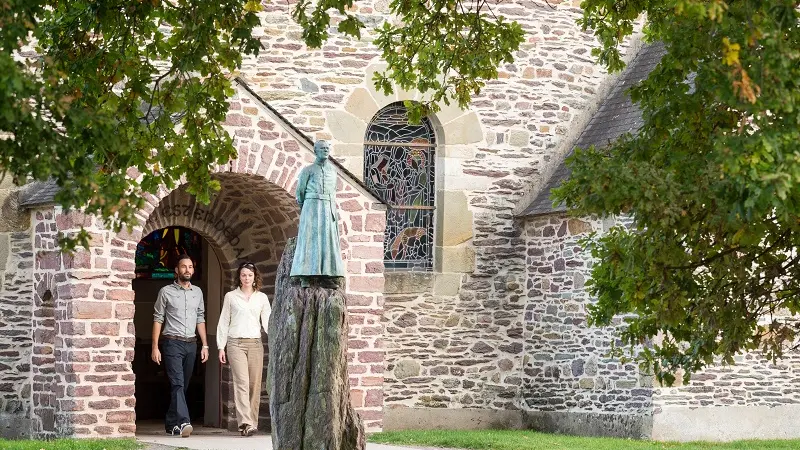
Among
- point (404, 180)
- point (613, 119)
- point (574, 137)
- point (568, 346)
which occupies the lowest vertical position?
point (568, 346)

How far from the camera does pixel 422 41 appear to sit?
547 inches

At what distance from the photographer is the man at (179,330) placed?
56.9 feet

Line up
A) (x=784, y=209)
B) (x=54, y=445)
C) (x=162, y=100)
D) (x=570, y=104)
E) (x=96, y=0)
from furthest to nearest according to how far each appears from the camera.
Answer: (x=570, y=104) < (x=54, y=445) < (x=162, y=100) < (x=96, y=0) < (x=784, y=209)

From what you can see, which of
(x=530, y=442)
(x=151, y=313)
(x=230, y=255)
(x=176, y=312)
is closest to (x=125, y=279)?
(x=176, y=312)

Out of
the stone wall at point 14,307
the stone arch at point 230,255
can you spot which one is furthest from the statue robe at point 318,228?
the stone wall at point 14,307

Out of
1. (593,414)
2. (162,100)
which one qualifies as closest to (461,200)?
(593,414)

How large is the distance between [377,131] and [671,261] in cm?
958

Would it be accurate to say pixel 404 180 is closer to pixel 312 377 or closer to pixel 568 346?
pixel 568 346

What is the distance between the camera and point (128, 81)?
11.8 metres

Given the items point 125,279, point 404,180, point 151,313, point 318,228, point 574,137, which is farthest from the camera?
point 151,313

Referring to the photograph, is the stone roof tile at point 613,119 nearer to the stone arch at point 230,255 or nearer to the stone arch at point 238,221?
the stone arch at point 230,255

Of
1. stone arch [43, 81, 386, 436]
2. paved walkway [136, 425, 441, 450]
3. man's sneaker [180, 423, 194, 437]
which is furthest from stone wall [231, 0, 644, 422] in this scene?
man's sneaker [180, 423, 194, 437]

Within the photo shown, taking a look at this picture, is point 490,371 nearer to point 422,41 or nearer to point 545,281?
point 545,281

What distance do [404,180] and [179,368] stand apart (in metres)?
4.80
